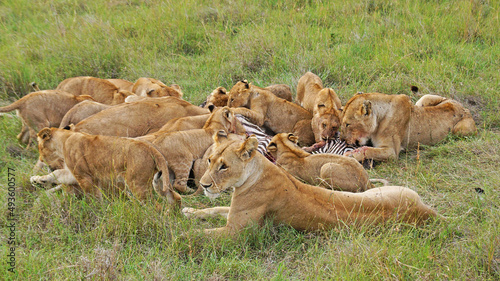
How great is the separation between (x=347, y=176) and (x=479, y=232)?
4.80 feet

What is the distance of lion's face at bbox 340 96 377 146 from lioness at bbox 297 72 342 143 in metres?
0.16

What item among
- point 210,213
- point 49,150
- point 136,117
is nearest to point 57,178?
point 49,150

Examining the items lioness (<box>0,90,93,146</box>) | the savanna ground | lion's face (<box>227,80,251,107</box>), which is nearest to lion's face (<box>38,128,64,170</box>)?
the savanna ground

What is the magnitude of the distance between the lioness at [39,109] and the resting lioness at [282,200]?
3.45 meters

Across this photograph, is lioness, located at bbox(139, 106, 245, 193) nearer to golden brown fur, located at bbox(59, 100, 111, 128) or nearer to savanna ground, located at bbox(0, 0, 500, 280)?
savanna ground, located at bbox(0, 0, 500, 280)

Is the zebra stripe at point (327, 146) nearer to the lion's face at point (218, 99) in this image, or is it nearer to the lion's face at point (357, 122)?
the lion's face at point (357, 122)

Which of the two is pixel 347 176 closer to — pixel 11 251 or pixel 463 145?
pixel 463 145

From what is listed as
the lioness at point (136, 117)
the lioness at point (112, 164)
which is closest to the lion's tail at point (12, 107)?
the lioness at point (136, 117)

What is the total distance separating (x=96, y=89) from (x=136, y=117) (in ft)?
5.53

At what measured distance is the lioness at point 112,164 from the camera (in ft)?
16.8

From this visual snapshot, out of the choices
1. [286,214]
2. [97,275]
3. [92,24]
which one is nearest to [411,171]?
[286,214]

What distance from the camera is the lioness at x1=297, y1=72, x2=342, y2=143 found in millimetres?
6637

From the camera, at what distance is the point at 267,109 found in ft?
24.3

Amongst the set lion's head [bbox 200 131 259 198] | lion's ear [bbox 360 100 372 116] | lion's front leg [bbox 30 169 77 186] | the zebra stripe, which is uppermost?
lion's head [bbox 200 131 259 198]
